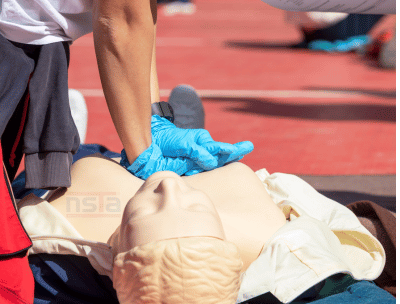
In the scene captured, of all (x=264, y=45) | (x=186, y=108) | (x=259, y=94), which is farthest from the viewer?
(x=264, y=45)

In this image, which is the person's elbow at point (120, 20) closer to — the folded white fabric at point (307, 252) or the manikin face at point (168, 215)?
the manikin face at point (168, 215)

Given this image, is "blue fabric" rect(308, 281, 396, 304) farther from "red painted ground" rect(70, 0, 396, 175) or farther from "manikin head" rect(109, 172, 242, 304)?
"red painted ground" rect(70, 0, 396, 175)

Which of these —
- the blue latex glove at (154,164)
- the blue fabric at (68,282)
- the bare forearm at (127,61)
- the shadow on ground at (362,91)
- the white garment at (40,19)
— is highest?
the white garment at (40,19)

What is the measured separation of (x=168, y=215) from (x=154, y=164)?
0.45m

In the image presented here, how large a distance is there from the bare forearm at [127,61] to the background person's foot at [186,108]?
73cm

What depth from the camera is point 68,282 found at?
1.47m

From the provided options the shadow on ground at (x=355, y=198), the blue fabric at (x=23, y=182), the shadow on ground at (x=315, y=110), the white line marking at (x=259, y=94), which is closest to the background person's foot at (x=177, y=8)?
the white line marking at (x=259, y=94)

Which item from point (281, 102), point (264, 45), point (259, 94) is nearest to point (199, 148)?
point (281, 102)

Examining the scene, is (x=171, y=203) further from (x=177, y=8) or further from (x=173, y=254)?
(x=177, y=8)

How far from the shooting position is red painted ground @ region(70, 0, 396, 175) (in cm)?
368

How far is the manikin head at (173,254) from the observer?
116 centimetres

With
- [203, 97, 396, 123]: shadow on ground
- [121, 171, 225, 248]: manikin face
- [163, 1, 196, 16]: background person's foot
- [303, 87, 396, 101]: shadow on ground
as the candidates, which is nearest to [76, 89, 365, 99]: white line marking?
[303, 87, 396, 101]: shadow on ground

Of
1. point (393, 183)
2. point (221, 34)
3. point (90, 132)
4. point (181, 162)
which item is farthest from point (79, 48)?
point (181, 162)

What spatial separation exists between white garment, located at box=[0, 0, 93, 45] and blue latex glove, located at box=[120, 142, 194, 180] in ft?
1.42
